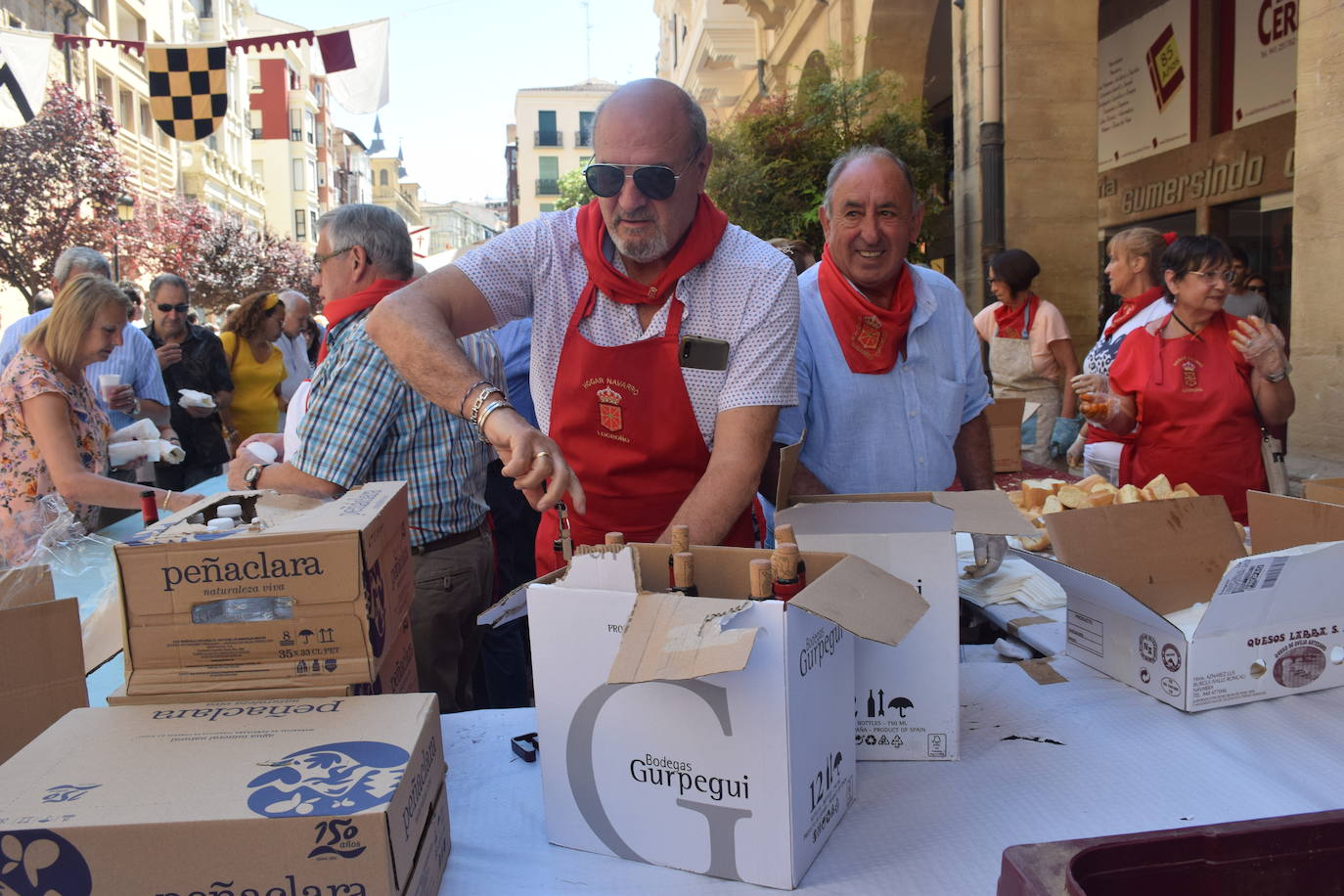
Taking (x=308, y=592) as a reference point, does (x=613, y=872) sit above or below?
below

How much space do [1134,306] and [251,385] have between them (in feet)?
18.3

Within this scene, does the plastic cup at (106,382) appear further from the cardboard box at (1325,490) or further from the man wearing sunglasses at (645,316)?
the cardboard box at (1325,490)

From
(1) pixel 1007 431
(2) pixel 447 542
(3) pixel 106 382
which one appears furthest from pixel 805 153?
(2) pixel 447 542

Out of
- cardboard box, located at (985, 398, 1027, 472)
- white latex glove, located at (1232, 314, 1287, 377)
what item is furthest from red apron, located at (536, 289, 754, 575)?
cardboard box, located at (985, 398, 1027, 472)

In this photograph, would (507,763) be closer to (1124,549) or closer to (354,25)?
(1124,549)

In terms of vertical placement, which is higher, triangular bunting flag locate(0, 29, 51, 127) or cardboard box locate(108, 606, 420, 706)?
triangular bunting flag locate(0, 29, 51, 127)

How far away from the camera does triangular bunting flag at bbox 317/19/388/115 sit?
27.5 ft

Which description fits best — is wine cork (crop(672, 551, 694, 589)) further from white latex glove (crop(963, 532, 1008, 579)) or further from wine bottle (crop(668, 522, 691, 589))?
white latex glove (crop(963, 532, 1008, 579))

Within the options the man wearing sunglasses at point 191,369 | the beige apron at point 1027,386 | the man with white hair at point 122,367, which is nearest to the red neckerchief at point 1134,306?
the beige apron at point 1027,386

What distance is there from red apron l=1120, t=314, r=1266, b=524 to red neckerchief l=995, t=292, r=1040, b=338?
240cm

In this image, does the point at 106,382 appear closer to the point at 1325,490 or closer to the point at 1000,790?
the point at 1000,790

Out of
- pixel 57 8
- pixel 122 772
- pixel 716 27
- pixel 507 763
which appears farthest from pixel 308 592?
pixel 57 8

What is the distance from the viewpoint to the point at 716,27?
744 inches

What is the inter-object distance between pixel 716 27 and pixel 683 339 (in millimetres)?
18834
